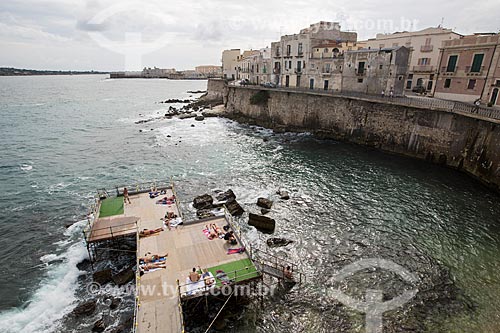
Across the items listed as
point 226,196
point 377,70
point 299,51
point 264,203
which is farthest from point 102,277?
point 299,51

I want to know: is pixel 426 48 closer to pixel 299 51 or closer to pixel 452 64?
pixel 452 64

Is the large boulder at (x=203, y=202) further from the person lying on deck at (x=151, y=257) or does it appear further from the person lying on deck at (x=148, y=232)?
the person lying on deck at (x=151, y=257)

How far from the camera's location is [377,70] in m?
45.0

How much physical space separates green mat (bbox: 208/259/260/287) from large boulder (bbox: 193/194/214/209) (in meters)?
10.2

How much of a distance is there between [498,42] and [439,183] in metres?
18.4

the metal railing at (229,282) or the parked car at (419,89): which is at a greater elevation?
the parked car at (419,89)

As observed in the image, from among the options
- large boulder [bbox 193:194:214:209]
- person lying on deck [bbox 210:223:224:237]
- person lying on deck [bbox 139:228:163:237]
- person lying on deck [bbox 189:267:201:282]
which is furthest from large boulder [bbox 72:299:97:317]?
large boulder [bbox 193:194:214:209]

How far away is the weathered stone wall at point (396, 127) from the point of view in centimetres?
3011

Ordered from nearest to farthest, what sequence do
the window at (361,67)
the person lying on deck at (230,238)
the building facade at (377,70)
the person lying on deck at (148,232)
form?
the person lying on deck at (230,238) → the person lying on deck at (148,232) → the building facade at (377,70) → the window at (361,67)

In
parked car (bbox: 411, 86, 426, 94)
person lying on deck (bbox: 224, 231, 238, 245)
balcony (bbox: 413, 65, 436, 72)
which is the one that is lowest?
person lying on deck (bbox: 224, 231, 238, 245)

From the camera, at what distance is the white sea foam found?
14.9 m

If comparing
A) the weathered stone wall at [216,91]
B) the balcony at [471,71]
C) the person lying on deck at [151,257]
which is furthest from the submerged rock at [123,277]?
the weathered stone wall at [216,91]

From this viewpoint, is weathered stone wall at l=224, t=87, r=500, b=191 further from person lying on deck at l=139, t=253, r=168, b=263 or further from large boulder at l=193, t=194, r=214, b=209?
person lying on deck at l=139, t=253, r=168, b=263

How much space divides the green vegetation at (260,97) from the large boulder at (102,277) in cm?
4715
